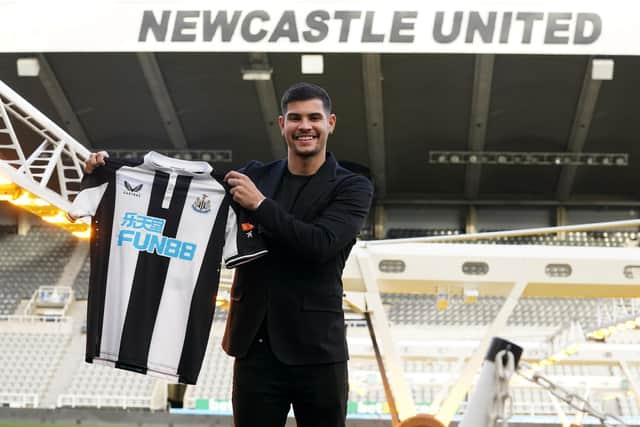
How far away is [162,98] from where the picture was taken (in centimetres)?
1839

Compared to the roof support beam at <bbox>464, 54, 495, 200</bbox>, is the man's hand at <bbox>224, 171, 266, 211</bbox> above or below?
below

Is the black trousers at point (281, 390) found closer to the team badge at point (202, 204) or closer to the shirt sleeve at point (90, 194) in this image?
the team badge at point (202, 204)

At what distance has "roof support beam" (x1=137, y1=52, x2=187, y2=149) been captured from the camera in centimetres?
1727

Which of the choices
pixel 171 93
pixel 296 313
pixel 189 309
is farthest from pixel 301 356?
pixel 171 93

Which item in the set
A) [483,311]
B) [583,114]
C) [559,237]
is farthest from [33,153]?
[559,237]

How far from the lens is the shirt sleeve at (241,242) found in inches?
108

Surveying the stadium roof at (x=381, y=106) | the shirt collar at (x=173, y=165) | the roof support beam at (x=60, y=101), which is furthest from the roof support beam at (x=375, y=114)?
the shirt collar at (x=173, y=165)

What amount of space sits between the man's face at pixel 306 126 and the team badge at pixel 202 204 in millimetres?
591

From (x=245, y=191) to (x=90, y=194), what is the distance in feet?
2.77

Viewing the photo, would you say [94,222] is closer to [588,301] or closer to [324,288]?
[324,288]

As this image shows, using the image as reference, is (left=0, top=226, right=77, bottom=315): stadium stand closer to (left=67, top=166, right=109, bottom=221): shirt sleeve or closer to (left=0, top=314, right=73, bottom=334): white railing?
(left=0, top=314, right=73, bottom=334): white railing

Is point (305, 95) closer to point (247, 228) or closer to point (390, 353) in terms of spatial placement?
point (247, 228)

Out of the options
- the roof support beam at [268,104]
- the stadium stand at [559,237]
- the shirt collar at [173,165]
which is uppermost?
the roof support beam at [268,104]

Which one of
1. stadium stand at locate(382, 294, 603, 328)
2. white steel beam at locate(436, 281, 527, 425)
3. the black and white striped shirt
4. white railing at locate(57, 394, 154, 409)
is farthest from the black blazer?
stadium stand at locate(382, 294, 603, 328)
